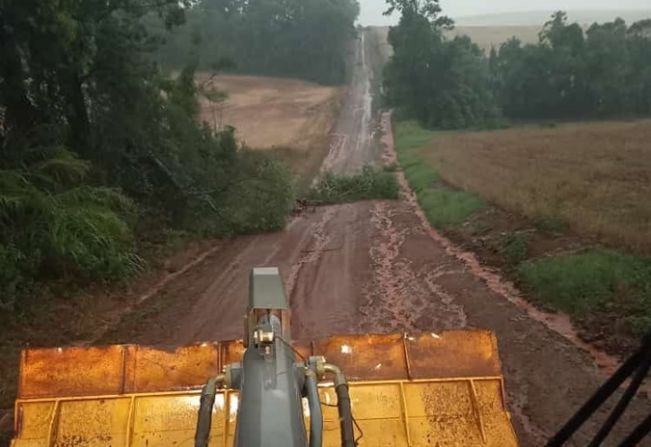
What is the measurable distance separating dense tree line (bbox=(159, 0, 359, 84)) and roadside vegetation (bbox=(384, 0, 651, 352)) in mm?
16943

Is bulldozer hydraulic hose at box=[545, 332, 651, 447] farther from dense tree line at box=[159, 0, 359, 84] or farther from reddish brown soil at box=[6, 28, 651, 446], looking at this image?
dense tree line at box=[159, 0, 359, 84]

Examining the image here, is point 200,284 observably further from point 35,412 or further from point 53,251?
point 35,412

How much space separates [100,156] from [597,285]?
13340mm

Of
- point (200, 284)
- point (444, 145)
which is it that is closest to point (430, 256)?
point (200, 284)

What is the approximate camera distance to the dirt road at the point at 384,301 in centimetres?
1033

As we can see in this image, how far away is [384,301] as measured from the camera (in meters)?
15.1

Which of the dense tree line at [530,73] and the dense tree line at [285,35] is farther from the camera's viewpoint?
the dense tree line at [285,35]

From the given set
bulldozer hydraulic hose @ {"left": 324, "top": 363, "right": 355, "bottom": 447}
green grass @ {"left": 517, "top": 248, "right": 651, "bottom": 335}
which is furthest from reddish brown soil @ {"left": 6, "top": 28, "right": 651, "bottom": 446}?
→ bulldozer hydraulic hose @ {"left": 324, "top": 363, "right": 355, "bottom": 447}

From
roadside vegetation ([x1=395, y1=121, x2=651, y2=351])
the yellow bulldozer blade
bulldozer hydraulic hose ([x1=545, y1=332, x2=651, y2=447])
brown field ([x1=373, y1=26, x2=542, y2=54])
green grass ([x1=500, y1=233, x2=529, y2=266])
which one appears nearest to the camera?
bulldozer hydraulic hose ([x1=545, y1=332, x2=651, y2=447])

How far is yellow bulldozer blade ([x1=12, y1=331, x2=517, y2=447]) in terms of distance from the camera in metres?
6.42

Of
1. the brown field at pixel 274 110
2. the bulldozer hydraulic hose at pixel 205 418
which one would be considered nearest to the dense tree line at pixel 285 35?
the brown field at pixel 274 110

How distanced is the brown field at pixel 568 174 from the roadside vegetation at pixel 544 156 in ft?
0.20

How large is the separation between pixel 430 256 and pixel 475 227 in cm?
241

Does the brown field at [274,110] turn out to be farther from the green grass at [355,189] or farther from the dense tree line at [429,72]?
the green grass at [355,189]
